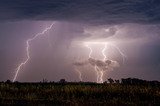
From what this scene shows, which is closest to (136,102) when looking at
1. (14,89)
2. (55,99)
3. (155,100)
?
(155,100)

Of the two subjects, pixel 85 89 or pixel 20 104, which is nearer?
pixel 20 104

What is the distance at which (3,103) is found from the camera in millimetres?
29250

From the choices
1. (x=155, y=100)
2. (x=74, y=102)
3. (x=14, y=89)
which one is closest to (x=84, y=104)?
(x=74, y=102)

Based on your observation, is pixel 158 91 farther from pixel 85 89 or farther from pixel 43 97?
pixel 43 97

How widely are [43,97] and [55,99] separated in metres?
2.03

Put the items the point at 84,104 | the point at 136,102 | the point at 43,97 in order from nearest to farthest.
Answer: the point at 84,104 < the point at 136,102 < the point at 43,97

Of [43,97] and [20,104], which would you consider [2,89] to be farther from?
[20,104]

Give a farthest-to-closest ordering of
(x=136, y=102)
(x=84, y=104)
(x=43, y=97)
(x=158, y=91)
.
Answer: (x=158, y=91) → (x=43, y=97) → (x=136, y=102) → (x=84, y=104)

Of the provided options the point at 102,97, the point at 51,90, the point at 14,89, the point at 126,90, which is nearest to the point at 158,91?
the point at 126,90

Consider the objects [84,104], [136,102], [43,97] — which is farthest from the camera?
[43,97]

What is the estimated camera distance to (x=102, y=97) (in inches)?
1355

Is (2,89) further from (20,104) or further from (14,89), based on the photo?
(20,104)

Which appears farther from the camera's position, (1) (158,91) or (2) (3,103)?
(1) (158,91)

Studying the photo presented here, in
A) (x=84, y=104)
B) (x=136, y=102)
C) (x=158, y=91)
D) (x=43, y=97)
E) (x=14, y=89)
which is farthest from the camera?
(x=14, y=89)
